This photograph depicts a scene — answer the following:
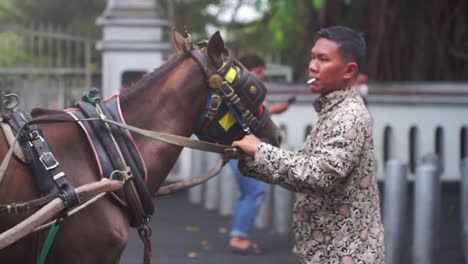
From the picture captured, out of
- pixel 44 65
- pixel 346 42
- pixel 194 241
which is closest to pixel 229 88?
pixel 346 42

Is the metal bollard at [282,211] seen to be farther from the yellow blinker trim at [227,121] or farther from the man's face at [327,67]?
the man's face at [327,67]

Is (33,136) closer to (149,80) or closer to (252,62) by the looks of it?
(149,80)

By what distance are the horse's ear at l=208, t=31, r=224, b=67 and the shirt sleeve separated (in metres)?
0.49

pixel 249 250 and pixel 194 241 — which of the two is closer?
pixel 249 250

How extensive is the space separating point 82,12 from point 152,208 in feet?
68.0

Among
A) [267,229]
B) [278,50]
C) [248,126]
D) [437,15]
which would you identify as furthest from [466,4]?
[248,126]

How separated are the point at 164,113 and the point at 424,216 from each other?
140 inches

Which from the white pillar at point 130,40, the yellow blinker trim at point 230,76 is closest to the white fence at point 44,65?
the white pillar at point 130,40

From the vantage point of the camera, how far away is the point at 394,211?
6781mm

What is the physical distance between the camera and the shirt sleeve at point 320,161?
11.4 feet

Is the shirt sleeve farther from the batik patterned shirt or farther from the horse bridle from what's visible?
the horse bridle

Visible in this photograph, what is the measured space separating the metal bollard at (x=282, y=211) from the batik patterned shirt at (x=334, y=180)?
14.6 ft

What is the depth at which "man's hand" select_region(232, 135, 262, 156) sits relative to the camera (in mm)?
3637

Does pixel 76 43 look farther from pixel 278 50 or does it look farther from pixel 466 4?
pixel 278 50
